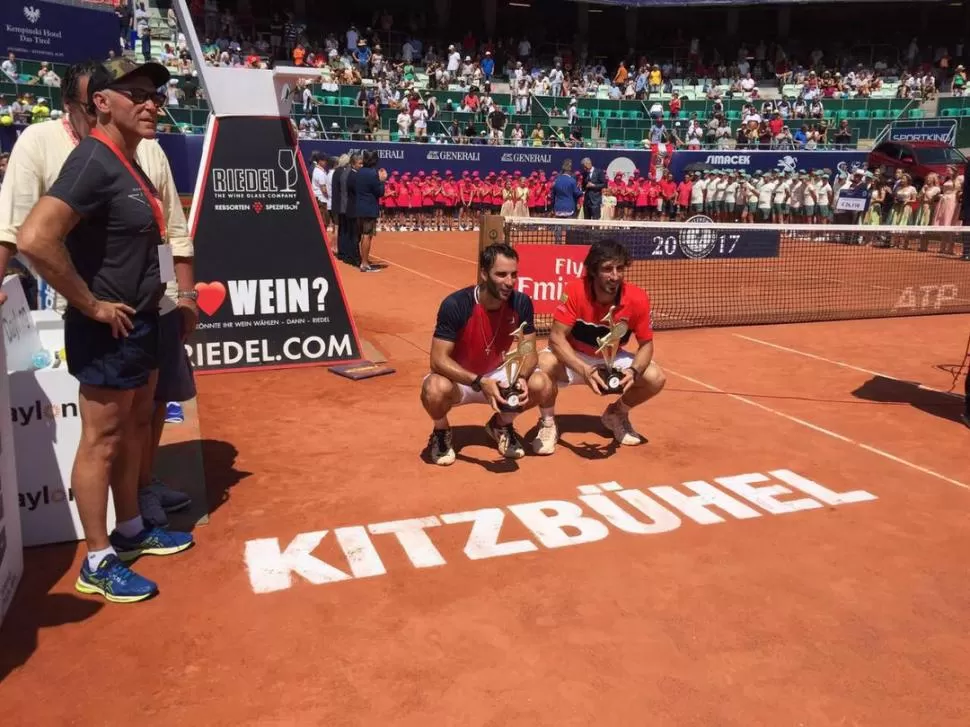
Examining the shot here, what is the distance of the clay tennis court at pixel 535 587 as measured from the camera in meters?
3.24

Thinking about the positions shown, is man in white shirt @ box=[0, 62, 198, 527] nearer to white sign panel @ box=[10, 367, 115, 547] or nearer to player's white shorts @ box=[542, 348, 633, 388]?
white sign panel @ box=[10, 367, 115, 547]

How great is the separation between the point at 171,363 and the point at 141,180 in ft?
3.62

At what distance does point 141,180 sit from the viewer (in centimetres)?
375

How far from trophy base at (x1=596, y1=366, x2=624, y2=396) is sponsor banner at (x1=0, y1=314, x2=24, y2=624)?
3.46m

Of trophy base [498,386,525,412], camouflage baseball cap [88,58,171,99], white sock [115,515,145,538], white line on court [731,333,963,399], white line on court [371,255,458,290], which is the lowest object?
white line on court [371,255,458,290]

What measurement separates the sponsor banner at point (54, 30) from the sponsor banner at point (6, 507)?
6.20 m

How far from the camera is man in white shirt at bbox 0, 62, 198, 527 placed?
4164 mm

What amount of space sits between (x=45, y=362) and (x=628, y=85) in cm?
3372

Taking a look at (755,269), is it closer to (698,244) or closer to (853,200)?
(698,244)

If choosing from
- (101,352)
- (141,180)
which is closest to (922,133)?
(141,180)

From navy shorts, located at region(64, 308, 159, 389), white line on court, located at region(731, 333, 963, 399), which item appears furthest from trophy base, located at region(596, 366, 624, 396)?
white line on court, located at region(731, 333, 963, 399)

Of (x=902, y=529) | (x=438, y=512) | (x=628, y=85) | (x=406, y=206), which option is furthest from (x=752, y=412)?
(x=628, y=85)

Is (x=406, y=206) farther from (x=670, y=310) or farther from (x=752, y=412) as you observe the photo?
(x=752, y=412)

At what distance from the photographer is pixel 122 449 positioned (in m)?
4.00
